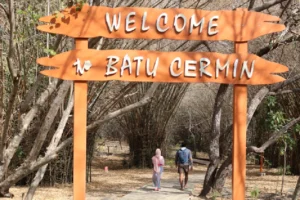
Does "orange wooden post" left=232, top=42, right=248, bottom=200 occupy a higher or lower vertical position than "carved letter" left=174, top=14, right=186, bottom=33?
lower

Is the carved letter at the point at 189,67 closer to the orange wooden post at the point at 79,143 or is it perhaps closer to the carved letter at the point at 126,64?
the carved letter at the point at 126,64

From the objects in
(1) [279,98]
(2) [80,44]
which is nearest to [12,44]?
(2) [80,44]

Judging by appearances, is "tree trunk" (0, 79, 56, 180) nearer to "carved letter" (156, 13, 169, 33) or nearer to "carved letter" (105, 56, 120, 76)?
"carved letter" (105, 56, 120, 76)

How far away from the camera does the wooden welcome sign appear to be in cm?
668

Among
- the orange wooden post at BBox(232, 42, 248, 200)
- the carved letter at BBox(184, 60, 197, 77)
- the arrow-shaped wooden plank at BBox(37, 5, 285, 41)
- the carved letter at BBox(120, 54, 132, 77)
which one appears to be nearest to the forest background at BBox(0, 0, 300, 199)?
the arrow-shaped wooden plank at BBox(37, 5, 285, 41)

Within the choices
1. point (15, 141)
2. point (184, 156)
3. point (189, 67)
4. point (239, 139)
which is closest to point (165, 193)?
point (184, 156)

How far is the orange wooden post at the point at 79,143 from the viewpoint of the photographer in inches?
263

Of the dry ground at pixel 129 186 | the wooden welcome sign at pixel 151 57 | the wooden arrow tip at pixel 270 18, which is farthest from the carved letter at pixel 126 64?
the dry ground at pixel 129 186

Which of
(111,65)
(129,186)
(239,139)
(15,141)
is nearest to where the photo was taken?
(111,65)

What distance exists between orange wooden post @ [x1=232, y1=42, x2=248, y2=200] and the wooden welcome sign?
0.01m

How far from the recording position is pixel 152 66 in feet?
22.0

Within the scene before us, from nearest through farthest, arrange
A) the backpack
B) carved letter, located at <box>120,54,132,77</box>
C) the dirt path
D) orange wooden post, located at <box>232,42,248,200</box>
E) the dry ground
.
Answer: carved letter, located at <box>120,54,132,77</box> → orange wooden post, located at <box>232,42,248,200</box> → the dirt path → the dry ground → the backpack

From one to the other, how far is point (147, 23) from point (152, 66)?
20.8 inches

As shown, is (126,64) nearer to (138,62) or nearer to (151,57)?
(138,62)
